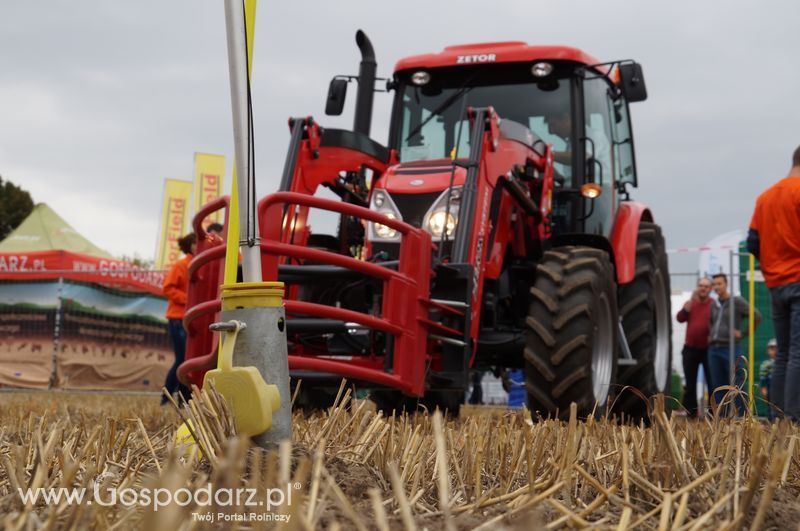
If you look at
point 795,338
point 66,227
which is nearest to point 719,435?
point 795,338

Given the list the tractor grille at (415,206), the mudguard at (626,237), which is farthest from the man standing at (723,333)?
the tractor grille at (415,206)

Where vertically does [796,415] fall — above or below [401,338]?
below

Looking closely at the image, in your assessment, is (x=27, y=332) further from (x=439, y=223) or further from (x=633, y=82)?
Result: (x=633, y=82)

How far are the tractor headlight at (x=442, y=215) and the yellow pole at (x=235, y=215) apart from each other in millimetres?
2784

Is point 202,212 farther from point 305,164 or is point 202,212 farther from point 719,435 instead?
point 719,435

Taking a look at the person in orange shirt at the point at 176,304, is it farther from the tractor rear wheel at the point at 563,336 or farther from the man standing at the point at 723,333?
the man standing at the point at 723,333

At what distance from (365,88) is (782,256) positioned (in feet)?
9.44

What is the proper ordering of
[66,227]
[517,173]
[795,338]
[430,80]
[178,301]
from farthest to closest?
[66,227]
[178,301]
[430,80]
[517,173]
[795,338]

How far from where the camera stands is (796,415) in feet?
15.3

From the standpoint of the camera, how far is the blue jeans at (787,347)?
4.98 metres

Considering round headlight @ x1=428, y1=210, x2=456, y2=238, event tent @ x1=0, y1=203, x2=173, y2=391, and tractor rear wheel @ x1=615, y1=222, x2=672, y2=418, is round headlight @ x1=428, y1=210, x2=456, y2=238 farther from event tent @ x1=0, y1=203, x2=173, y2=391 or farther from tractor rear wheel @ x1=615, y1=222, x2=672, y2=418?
event tent @ x1=0, y1=203, x2=173, y2=391

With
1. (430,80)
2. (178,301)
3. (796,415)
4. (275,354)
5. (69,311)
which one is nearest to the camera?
(275,354)

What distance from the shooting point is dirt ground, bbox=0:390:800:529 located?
1276mm

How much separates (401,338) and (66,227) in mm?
19523
